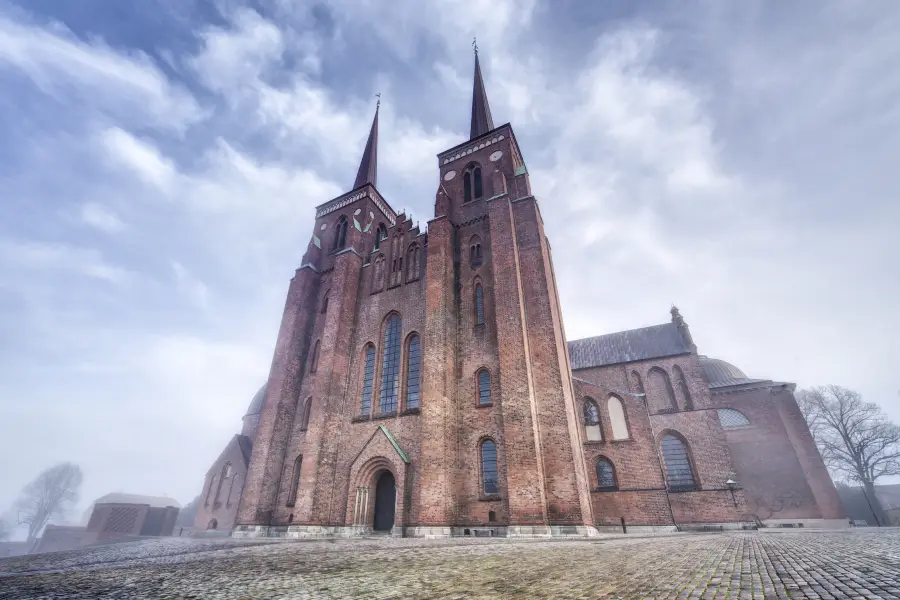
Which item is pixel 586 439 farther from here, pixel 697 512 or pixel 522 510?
pixel 522 510

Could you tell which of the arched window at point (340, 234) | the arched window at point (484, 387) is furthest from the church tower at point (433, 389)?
the arched window at point (340, 234)

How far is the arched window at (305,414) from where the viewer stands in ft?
66.2

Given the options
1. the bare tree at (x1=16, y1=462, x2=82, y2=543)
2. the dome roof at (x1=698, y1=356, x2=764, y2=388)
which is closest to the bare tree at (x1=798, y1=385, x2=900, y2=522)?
the dome roof at (x1=698, y1=356, x2=764, y2=388)

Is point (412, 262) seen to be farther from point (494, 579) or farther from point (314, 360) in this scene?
point (494, 579)

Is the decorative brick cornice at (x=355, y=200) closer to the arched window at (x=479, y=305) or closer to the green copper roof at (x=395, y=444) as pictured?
the arched window at (x=479, y=305)

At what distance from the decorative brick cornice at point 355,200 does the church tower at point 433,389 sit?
5.10m

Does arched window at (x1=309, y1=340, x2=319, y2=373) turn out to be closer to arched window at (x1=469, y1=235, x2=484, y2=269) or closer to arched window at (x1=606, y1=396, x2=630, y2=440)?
arched window at (x1=469, y1=235, x2=484, y2=269)

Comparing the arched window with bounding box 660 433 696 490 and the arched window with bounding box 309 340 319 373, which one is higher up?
the arched window with bounding box 309 340 319 373

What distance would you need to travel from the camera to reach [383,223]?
1158 inches

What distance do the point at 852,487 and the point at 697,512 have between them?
35068 millimetres

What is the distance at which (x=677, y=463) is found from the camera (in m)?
24.6

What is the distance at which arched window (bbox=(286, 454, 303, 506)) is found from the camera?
61.2 ft

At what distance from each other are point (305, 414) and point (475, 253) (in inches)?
479

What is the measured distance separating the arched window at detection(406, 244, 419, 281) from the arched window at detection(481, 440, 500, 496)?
9.60 m
